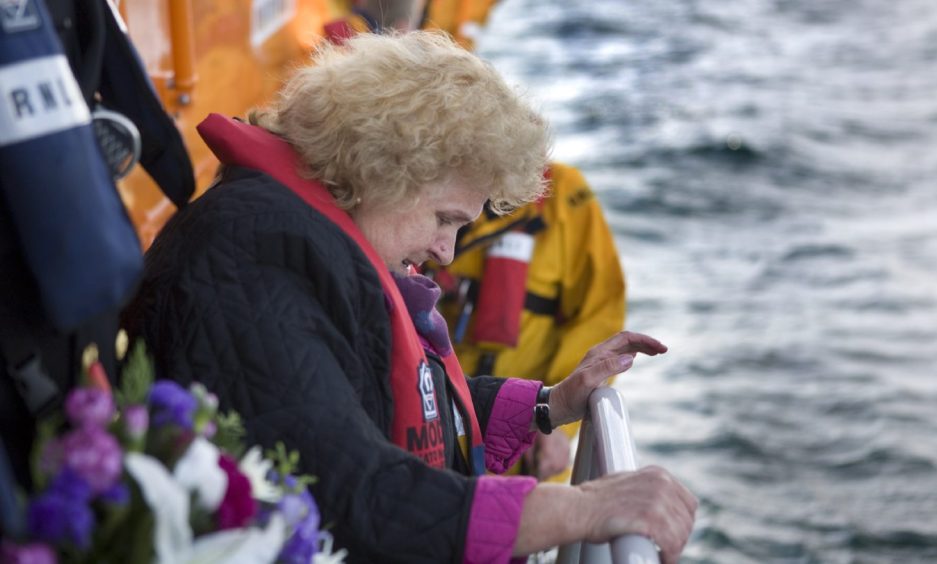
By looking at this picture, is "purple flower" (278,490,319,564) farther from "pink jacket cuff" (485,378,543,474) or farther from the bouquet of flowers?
"pink jacket cuff" (485,378,543,474)

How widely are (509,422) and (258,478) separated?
0.96 meters

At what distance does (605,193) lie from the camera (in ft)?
31.5

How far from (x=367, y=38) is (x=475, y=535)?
30.8 inches

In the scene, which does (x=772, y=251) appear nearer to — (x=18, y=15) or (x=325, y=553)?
(x=325, y=553)

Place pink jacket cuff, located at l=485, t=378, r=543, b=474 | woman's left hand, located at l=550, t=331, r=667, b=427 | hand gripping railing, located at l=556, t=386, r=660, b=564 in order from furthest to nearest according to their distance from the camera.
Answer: pink jacket cuff, located at l=485, t=378, r=543, b=474
woman's left hand, located at l=550, t=331, r=667, b=427
hand gripping railing, located at l=556, t=386, r=660, b=564

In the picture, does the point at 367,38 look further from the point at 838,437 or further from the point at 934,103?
the point at 934,103

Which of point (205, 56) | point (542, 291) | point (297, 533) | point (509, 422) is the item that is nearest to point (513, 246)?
point (542, 291)

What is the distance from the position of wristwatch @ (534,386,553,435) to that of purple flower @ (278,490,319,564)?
0.95 m

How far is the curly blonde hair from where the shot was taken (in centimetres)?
176

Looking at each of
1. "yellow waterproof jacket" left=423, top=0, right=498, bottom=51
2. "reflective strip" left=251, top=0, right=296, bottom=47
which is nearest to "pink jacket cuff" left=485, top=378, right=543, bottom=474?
"reflective strip" left=251, top=0, right=296, bottom=47

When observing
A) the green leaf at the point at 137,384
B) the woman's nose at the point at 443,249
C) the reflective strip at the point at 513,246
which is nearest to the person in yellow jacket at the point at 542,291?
the reflective strip at the point at 513,246

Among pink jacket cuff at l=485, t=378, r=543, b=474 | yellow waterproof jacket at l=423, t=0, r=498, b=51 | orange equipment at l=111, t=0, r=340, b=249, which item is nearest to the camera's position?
pink jacket cuff at l=485, t=378, r=543, b=474

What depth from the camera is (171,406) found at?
46.9 inches

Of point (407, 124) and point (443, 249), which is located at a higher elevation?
point (407, 124)
